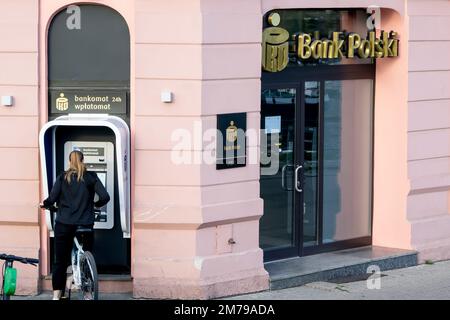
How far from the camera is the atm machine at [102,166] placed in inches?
495

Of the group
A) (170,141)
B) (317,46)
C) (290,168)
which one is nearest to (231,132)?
(170,141)

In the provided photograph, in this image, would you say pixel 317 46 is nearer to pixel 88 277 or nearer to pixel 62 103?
pixel 62 103

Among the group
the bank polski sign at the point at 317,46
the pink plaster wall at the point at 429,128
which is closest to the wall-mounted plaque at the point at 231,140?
the bank polski sign at the point at 317,46

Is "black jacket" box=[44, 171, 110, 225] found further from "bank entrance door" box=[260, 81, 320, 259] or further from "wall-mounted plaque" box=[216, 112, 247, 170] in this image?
"bank entrance door" box=[260, 81, 320, 259]

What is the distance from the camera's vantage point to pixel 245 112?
13070 mm

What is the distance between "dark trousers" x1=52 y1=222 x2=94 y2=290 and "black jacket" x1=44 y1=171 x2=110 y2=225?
0.32ft

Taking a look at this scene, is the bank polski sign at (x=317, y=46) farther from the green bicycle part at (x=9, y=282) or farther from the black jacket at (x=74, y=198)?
the green bicycle part at (x=9, y=282)

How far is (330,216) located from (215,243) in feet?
8.58

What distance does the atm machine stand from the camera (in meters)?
12.6

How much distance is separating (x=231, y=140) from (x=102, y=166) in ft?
4.75

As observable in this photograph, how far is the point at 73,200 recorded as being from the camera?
477 inches

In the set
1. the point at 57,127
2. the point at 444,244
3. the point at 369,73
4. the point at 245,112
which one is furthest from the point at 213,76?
the point at 444,244

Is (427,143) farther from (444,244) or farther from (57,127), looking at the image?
(57,127)

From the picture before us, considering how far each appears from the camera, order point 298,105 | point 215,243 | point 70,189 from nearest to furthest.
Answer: point 70,189
point 215,243
point 298,105
